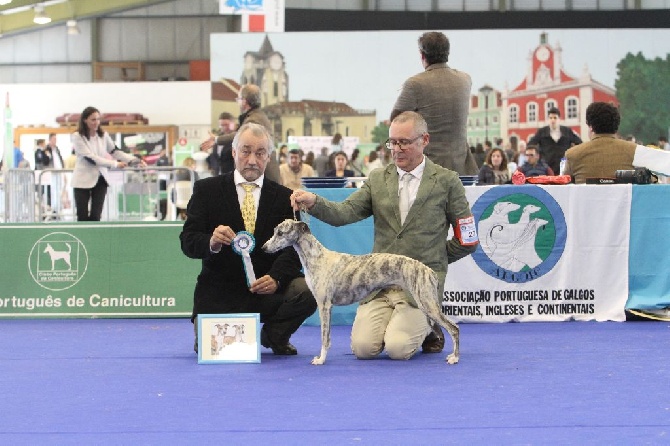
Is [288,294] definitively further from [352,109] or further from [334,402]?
[352,109]

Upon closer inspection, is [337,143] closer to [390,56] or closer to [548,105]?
[390,56]

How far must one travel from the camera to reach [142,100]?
27.1m

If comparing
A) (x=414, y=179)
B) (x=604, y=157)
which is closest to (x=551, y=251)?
(x=604, y=157)

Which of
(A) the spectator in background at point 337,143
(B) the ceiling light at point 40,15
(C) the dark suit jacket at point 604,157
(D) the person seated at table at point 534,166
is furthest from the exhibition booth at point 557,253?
(B) the ceiling light at point 40,15

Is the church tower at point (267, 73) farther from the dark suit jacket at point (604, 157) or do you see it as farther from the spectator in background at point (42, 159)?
the dark suit jacket at point (604, 157)

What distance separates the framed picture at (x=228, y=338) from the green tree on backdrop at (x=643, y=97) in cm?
1800

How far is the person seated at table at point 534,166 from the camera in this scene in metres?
10.0

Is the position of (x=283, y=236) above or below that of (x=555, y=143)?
below

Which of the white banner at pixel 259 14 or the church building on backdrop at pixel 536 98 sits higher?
the white banner at pixel 259 14

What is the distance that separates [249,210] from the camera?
4.95 meters

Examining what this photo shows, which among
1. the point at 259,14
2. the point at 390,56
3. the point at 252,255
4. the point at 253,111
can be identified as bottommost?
the point at 252,255

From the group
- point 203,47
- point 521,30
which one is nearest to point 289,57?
point 521,30

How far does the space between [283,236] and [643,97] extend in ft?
60.4

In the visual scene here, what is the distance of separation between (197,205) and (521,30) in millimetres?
18109
